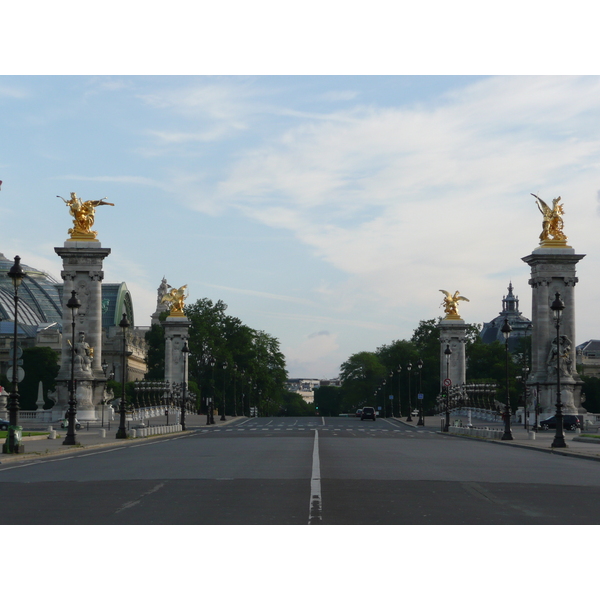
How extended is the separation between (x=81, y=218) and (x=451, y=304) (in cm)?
5086

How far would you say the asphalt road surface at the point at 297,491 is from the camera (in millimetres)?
13750

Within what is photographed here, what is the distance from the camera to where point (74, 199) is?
83.0 metres

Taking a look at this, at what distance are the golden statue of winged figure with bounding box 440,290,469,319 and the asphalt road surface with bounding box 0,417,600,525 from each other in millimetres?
86626

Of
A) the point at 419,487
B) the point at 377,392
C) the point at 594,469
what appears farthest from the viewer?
the point at 377,392

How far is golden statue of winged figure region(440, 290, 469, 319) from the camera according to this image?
115 metres

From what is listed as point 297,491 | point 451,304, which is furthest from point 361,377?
point 297,491

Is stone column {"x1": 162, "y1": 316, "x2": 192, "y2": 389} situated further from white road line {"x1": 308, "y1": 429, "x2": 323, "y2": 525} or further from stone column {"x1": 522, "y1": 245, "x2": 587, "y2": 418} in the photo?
white road line {"x1": 308, "y1": 429, "x2": 323, "y2": 525}

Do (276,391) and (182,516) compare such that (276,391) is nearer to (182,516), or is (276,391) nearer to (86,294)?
(86,294)

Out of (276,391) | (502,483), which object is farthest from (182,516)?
(276,391)

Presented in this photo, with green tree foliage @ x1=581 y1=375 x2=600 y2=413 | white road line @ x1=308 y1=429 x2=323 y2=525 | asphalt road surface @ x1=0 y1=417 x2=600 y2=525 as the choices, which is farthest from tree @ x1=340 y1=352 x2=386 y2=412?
white road line @ x1=308 y1=429 x2=323 y2=525

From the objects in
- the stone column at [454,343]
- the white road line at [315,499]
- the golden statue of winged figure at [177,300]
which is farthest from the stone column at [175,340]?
the white road line at [315,499]

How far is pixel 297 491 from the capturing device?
17500 mm

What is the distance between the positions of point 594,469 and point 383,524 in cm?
1529

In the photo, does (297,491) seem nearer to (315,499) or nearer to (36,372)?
(315,499)
